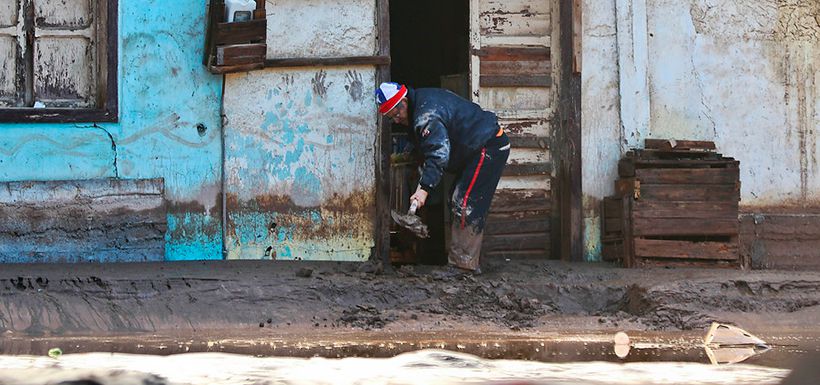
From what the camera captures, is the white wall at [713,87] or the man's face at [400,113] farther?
the white wall at [713,87]

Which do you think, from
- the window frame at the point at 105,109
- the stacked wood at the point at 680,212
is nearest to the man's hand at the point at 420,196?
the stacked wood at the point at 680,212

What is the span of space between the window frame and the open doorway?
2347mm

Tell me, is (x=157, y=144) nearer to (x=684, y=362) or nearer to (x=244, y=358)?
(x=244, y=358)

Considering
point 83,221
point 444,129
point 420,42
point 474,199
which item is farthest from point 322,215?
point 420,42

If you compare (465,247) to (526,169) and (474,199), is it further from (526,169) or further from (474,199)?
(526,169)

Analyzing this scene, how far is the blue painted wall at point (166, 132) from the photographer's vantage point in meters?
9.40

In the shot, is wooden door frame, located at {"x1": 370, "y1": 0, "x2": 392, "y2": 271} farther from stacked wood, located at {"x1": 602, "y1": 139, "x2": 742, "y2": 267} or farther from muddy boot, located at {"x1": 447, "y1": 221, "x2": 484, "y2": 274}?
stacked wood, located at {"x1": 602, "y1": 139, "x2": 742, "y2": 267}

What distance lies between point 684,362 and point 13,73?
5.81 m

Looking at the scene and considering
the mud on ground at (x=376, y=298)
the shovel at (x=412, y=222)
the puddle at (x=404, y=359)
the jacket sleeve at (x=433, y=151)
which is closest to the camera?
the puddle at (x=404, y=359)

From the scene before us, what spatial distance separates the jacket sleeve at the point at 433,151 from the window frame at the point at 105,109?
256 cm

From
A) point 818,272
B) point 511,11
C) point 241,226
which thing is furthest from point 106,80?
point 818,272

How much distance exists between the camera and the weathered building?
9414mm

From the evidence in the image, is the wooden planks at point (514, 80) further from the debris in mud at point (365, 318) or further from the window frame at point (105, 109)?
the window frame at point (105, 109)

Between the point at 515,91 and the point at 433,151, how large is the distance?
1602mm
